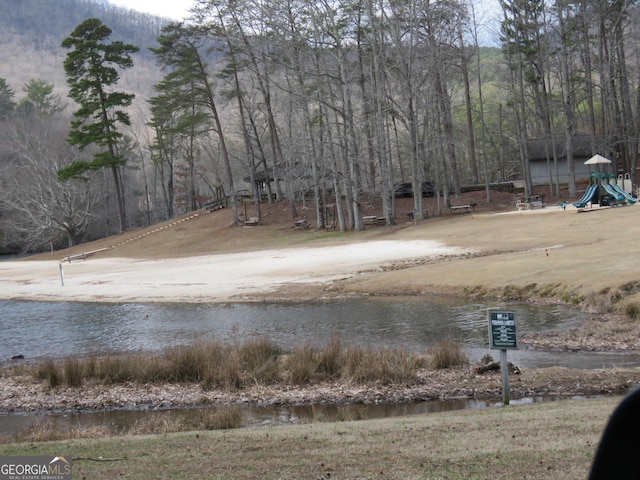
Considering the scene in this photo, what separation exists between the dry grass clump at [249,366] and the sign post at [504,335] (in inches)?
89.1

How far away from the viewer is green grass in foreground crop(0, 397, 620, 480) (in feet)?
20.1

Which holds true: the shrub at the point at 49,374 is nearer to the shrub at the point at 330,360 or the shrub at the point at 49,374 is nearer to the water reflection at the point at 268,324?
the water reflection at the point at 268,324

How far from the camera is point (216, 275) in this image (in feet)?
111

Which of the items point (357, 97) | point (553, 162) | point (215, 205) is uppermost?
point (357, 97)

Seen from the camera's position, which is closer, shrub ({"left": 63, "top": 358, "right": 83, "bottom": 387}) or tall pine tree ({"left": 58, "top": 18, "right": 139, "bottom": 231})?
shrub ({"left": 63, "top": 358, "right": 83, "bottom": 387})

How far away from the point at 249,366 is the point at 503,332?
5497mm

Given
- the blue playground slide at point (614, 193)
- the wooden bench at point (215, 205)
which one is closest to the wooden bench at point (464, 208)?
the blue playground slide at point (614, 193)

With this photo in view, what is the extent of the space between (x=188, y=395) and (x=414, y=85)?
36912 mm

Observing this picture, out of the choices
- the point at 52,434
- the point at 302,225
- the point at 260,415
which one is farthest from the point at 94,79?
the point at 52,434

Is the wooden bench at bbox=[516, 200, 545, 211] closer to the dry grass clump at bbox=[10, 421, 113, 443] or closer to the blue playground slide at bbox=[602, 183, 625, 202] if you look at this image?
the blue playground slide at bbox=[602, 183, 625, 202]

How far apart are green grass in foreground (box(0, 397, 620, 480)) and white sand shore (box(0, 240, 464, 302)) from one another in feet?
61.9

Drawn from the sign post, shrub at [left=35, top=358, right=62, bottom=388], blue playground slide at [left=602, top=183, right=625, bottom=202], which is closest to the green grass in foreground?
the sign post

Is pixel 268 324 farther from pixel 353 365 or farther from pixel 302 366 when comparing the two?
pixel 353 365

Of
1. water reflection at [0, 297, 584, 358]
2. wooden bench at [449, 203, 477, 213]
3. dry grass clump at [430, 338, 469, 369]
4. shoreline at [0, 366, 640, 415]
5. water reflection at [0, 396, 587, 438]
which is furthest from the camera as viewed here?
wooden bench at [449, 203, 477, 213]
